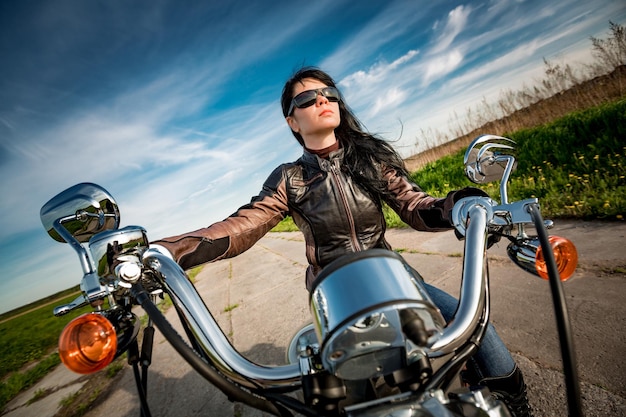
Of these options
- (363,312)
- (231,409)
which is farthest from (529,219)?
(231,409)

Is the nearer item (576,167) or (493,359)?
(493,359)

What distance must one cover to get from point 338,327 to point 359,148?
1636 millimetres

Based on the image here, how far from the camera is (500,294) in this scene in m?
2.19

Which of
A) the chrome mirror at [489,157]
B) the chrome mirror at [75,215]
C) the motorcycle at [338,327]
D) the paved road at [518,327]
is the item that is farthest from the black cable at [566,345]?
the chrome mirror at [75,215]

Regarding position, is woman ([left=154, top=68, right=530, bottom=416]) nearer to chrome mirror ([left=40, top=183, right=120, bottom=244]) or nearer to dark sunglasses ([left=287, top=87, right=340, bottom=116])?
dark sunglasses ([left=287, top=87, right=340, bottom=116])

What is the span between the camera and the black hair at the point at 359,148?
179 cm

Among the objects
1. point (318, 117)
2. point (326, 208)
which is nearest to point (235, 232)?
point (326, 208)

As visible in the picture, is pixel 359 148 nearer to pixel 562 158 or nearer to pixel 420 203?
pixel 420 203

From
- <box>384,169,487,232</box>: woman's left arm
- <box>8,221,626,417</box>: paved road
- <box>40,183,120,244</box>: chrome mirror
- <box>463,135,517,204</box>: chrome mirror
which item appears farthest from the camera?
<box>8,221,626,417</box>: paved road

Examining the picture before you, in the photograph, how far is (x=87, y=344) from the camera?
53cm

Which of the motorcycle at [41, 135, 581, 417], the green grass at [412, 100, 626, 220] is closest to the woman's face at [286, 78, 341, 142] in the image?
the motorcycle at [41, 135, 581, 417]

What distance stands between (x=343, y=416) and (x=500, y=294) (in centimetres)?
214

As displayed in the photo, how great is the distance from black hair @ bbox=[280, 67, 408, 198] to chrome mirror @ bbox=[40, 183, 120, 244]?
1.29 metres

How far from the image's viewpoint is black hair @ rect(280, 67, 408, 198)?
179cm
